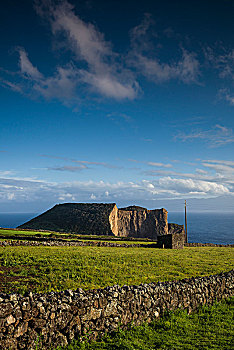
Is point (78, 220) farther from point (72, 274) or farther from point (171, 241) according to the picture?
point (72, 274)

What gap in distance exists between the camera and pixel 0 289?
11250mm

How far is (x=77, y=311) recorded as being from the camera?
25.8 ft

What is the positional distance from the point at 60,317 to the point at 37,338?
2.66 ft

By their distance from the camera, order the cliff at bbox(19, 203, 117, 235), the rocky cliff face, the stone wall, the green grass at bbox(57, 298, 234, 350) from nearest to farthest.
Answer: the green grass at bbox(57, 298, 234, 350) → the stone wall → the cliff at bbox(19, 203, 117, 235) → the rocky cliff face

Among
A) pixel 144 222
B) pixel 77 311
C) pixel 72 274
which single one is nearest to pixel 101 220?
pixel 144 222

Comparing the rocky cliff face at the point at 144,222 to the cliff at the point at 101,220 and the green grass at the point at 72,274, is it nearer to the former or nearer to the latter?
the cliff at the point at 101,220

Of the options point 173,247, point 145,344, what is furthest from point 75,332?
point 173,247

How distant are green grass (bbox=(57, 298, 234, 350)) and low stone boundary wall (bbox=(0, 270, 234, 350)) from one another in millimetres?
370

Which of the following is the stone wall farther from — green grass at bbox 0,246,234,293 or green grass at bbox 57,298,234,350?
green grass at bbox 57,298,234,350

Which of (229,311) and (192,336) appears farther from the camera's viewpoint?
(229,311)

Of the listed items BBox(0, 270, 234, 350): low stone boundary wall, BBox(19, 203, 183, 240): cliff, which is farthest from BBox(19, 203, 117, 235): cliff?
BBox(0, 270, 234, 350): low stone boundary wall

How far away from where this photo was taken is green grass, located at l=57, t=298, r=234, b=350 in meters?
7.85

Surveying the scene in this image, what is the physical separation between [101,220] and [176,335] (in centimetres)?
6888

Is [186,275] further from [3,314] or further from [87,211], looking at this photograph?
[87,211]
